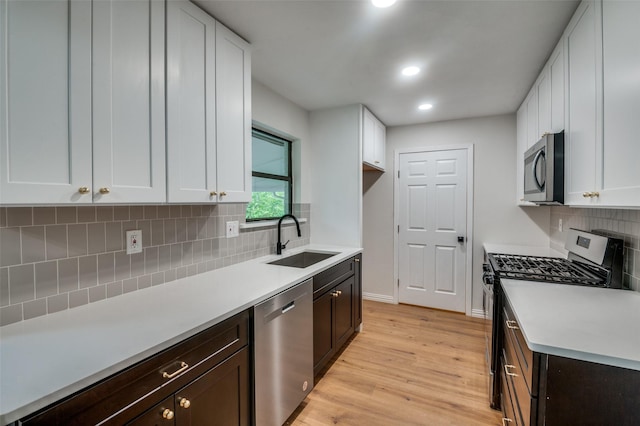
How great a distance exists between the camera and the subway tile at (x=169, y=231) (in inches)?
67.4

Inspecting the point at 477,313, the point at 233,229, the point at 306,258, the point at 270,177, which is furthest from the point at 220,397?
the point at 477,313

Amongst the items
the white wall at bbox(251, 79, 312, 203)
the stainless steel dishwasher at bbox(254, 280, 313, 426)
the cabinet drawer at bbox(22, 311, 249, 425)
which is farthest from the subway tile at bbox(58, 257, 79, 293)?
the white wall at bbox(251, 79, 312, 203)

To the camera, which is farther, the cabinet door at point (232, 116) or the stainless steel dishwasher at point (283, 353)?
the cabinet door at point (232, 116)

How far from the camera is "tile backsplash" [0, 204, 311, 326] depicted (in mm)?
1124

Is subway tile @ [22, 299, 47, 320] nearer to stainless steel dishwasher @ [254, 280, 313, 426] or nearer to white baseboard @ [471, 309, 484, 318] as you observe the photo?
stainless steel dishwasher @ [254, 280, 313, 426]

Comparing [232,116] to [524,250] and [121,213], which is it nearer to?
[121,213]

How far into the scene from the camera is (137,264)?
5.08 ft

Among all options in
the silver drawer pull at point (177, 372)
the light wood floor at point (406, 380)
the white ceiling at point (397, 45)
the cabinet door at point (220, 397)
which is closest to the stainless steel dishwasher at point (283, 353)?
the cabinet door at point (220, 397)

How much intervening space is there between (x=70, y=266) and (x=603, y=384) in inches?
82.5

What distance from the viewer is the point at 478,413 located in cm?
193

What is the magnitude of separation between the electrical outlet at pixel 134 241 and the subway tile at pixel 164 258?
0.13 metres

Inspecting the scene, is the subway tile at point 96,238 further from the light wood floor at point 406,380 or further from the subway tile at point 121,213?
the light wood floor at point 406,380

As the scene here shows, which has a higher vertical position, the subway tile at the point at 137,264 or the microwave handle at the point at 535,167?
the microwave handle at the point at 535,167

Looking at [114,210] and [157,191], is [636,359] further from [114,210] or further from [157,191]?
[114,210]
